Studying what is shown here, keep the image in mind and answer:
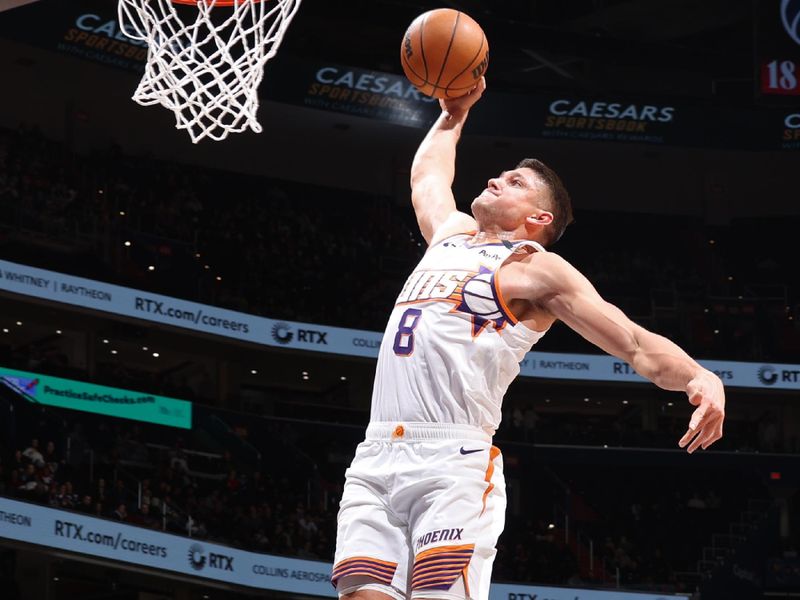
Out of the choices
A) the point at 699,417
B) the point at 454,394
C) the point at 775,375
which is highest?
the point at 775,375

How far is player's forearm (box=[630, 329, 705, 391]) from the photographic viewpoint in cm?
395

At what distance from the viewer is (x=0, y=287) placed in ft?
57.3

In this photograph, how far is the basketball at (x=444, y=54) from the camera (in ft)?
16.2

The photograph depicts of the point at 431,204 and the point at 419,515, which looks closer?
the point at 419,515

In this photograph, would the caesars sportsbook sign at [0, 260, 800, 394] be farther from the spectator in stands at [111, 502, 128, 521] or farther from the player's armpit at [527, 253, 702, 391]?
the player's armpit at [527, 253, 702, 391]

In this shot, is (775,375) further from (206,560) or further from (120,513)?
(120,513)

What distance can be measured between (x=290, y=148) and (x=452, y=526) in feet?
70.1

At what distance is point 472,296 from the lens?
14.1 feet

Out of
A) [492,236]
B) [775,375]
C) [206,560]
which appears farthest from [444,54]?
[775,375]

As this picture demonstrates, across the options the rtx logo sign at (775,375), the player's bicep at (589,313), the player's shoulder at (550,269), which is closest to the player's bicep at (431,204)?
the player's shoulder at (550,269)

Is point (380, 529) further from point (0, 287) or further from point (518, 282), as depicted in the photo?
point (0, 287)

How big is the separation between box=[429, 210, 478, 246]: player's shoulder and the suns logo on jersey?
29cm

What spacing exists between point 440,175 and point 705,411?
163 centimetres

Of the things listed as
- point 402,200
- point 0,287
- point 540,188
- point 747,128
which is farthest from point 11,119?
point 540,188
